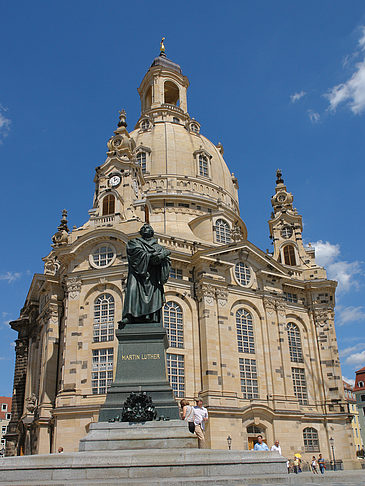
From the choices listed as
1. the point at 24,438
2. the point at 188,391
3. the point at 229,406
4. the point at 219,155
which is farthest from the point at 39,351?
the point at 219,155

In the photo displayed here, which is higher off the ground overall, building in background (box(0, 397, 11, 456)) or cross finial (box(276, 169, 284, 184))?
cross finial (box(276, 169, 284, 184))

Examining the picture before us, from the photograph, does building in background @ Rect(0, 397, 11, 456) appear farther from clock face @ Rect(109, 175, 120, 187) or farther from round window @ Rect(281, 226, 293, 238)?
round window @ Rect(281, 226, 293, 238)

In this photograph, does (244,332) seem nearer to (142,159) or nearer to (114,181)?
(114,181)

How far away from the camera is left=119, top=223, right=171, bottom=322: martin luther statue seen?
13766 millimetres

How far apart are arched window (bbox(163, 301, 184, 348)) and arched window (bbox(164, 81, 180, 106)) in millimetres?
41143

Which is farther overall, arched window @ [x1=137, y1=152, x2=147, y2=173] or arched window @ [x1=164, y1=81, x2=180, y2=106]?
arched window @ [x1=164, y1=81, x2=180, y2=106]

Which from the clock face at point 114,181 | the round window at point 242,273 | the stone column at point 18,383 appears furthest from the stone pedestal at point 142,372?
the stone column at point 18,383

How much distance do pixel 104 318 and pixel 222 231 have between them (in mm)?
17768

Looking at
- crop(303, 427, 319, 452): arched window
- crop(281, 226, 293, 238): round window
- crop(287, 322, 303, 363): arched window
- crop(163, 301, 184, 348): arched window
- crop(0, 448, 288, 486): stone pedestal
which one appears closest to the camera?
crop(0, 448, 288, 486): stone pedestal

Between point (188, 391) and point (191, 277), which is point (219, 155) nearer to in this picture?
point (191, 277)

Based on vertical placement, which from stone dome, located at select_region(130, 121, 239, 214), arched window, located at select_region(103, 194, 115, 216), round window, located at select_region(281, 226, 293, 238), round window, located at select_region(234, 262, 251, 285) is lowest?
round window, located at select_region(234, 262, 251, 285)

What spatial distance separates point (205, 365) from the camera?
3878 cm

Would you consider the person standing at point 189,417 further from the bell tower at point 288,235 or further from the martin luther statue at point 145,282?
the bell tower at point 288,235

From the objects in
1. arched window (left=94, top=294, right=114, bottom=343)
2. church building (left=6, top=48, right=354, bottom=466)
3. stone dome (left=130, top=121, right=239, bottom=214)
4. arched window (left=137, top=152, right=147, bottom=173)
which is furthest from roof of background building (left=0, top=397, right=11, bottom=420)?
arched window (left=94, top=294, right=114, bottom=343)
